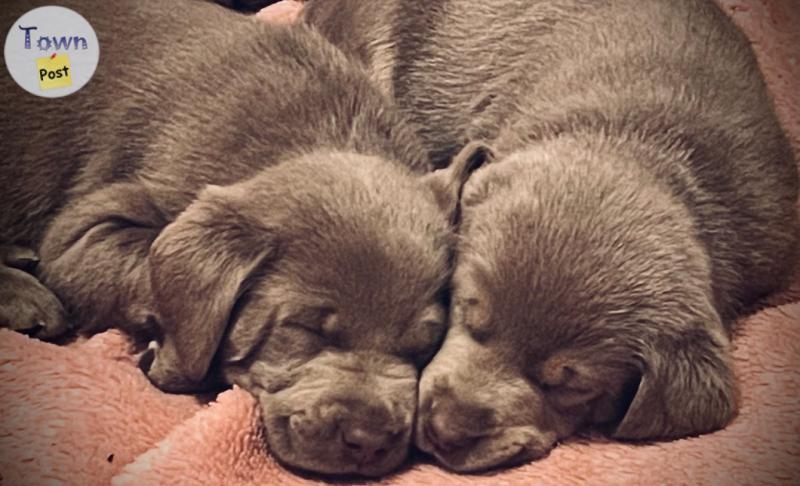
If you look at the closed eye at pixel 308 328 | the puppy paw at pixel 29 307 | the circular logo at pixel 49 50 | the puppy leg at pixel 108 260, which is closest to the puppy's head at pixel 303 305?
the closed eye at pixel 308 328

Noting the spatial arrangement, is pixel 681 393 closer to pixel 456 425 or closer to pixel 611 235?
pixel 611 235

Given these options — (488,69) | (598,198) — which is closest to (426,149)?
(488,69)

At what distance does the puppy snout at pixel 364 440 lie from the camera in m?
1.89

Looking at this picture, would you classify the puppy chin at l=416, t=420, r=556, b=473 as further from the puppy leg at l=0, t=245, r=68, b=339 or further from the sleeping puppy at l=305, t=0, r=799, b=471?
the puppy leg at l=0, t=245, r=68, b=339

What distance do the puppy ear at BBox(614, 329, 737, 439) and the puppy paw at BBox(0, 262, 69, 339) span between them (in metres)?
1.17

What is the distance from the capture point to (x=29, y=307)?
2080 millimetres

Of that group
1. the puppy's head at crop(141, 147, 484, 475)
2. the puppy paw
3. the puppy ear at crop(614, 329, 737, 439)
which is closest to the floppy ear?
the puppy's head at crop(141, 147, 484, 475)

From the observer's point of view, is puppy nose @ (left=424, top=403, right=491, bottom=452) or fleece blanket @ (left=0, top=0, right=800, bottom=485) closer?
fleece blanket @ (left=0, top=0, right=800, bottom=485)

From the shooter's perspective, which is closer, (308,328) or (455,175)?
(308,328)

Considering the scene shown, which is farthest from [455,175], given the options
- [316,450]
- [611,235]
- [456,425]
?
[316,450]

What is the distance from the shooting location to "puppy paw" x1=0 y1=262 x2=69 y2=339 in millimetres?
2061

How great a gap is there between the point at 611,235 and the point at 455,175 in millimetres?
410

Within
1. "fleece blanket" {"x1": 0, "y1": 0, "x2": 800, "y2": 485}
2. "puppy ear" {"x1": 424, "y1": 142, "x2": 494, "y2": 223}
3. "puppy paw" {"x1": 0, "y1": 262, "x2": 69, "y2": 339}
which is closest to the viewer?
"fleece blanket" {"x1": 0, "y1": 0, "x2": 800, "y2": 485}

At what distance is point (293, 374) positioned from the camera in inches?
78.0
